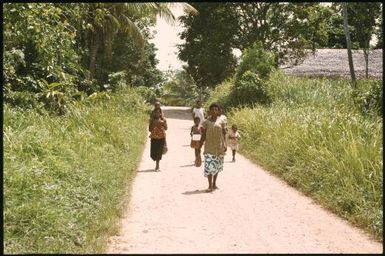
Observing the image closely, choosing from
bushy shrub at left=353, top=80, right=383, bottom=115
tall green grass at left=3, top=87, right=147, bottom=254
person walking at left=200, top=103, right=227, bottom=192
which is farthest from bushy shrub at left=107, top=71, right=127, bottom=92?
person walking at left=200, top=103, right=227, bottom=192

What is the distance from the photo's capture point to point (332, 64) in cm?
3322

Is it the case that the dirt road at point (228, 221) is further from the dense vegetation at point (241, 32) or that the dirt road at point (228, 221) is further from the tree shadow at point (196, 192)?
the dense vegetation at point (241, 32)

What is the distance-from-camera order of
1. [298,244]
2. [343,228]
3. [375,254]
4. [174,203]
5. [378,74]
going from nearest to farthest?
1. [375,254]
2. [298,244]
3. [343,228]
4. [174,203]
5. [378,74]

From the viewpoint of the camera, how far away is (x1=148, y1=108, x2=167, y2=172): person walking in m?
11.6

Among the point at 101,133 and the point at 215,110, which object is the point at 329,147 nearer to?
the point at 215,110

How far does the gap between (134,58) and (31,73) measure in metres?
19.4

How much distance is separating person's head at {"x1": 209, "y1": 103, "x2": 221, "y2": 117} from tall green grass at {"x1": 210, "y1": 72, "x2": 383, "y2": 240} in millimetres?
2127

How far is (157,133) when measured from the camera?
11586 mm

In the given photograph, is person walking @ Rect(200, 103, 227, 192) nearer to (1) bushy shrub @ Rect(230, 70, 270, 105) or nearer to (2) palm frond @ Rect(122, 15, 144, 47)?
(1) bushy shrub @ Rect(230, 70, 270, 105)

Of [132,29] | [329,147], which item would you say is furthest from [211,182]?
[132,29]

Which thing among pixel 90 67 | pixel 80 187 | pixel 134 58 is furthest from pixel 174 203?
pixel 134 58

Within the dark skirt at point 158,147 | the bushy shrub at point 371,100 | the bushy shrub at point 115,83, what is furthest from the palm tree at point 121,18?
the dark skirt at point 158,147

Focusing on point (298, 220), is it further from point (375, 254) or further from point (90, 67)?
point (90, 67)

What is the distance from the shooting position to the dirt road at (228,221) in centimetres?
618
